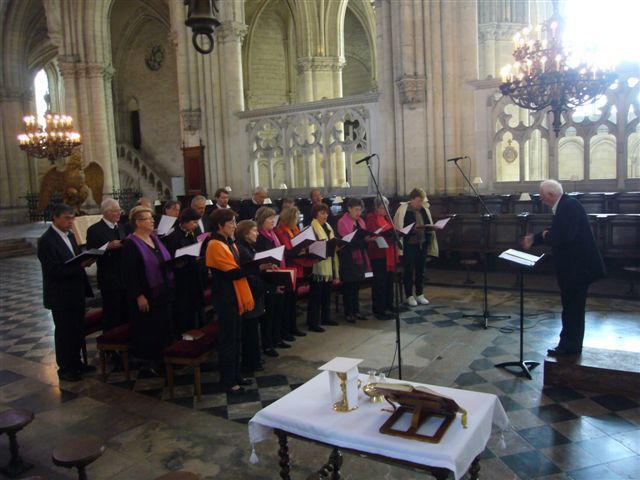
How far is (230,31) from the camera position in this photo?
1353 cm

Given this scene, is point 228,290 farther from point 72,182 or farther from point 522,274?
point 72,182

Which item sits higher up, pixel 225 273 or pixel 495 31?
pixel 495 31

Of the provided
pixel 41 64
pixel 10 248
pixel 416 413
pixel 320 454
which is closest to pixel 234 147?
pixel 10 248

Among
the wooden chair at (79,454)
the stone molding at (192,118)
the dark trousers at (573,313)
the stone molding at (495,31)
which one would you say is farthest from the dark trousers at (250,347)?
the stone molding at (495,31)

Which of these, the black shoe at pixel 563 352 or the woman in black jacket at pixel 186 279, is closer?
the black shoe at pixel 563 352

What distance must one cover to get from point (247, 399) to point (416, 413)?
2.46 meters

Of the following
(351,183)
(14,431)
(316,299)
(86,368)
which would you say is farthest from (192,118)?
(14,431)

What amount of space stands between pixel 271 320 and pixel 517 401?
8.40ft

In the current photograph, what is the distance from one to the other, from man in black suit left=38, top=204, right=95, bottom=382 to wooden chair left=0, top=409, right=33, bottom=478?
1651mm

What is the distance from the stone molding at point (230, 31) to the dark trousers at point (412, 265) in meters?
8.65

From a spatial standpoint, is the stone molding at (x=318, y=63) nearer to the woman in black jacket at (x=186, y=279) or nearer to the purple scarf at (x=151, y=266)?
the woman in black jacket at (x=186, y=279)

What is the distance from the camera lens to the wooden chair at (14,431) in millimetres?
3368

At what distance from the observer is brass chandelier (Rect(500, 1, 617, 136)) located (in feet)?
23.9

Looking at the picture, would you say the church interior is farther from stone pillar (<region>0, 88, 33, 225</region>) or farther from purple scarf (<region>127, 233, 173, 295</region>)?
purple scarf (<region>127, 233, 173, 295</region>)
